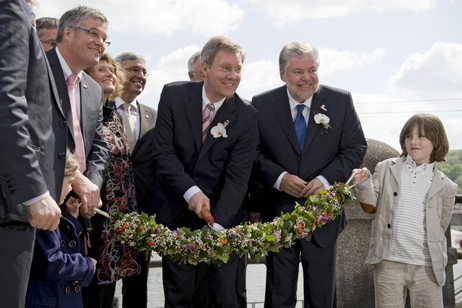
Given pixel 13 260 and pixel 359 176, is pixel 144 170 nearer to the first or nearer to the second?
pixel 359 176

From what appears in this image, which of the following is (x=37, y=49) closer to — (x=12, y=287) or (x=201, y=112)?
(x=12, y=287)

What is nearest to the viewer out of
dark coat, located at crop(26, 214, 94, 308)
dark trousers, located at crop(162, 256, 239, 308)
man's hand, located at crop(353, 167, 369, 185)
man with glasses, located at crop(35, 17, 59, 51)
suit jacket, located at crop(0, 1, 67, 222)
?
suit jacket, located at crop(0, 1, 67, 222)

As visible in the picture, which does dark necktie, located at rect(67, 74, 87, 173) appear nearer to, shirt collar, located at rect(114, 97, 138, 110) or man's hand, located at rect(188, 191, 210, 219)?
man's hand, located at rect(188, 191, 210, 219)

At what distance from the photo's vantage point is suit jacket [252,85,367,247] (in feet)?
16.5

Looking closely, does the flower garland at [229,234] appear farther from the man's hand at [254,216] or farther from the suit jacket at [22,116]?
the suit jacket at [22,116]

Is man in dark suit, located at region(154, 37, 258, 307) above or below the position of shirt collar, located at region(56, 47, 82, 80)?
below

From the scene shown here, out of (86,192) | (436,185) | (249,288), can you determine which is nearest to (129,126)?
(86,192)

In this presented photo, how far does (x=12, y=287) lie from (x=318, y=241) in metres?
2.61

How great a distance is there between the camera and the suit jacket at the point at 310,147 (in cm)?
502

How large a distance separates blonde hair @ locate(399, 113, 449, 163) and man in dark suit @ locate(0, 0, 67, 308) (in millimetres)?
3445

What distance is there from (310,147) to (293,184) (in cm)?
39

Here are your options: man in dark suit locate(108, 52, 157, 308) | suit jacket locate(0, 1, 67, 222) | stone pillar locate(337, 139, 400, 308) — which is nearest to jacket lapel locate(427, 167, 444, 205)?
stone pillar locate(337, 139, 400, 308)

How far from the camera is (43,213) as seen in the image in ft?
10.0

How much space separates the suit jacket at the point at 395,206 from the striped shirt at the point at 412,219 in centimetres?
4
